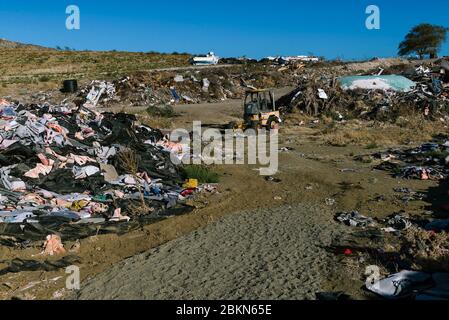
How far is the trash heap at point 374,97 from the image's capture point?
2128cm

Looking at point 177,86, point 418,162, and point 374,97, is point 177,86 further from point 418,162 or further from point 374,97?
point 418,162

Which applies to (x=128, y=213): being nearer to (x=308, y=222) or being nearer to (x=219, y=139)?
(x=308, y=222)

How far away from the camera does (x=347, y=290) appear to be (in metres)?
5.46

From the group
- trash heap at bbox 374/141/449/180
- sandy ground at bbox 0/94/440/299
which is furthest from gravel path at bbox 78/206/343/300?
trash heap at bbox 374/141/449/180

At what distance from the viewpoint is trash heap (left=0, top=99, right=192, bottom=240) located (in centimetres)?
805

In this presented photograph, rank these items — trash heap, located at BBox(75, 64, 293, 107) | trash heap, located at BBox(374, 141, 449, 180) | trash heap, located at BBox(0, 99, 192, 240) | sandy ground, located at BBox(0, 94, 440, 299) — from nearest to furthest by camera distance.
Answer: sandy ground, located at BBox(0, 94, 440, 299) → trash heap, located at BBox(0, 99, 192, 240) → trash heap, located at BBox(374, 141, 449, 180) → trash heap, located at BBox(75, 64, 293, 107)

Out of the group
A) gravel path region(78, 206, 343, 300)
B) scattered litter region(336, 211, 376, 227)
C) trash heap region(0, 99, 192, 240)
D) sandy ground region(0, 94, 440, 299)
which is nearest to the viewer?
gravel path region(78, 206, 343, 300)

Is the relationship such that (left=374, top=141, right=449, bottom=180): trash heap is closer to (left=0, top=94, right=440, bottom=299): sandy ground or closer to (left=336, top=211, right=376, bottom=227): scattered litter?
(left=0, top=94, right=440, bottom=299): sandy ground

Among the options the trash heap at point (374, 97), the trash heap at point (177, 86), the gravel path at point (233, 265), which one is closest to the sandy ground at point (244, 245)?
the gravel path at point (233, 265)

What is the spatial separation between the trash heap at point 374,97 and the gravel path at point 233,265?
14937mm

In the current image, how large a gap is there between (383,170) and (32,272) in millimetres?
8874

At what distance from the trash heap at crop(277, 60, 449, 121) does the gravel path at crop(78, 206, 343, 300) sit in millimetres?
14937

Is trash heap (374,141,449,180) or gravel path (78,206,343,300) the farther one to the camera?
trash heap (374,141,449,180)

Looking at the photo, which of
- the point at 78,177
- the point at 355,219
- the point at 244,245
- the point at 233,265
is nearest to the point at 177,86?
the point at 78,177
